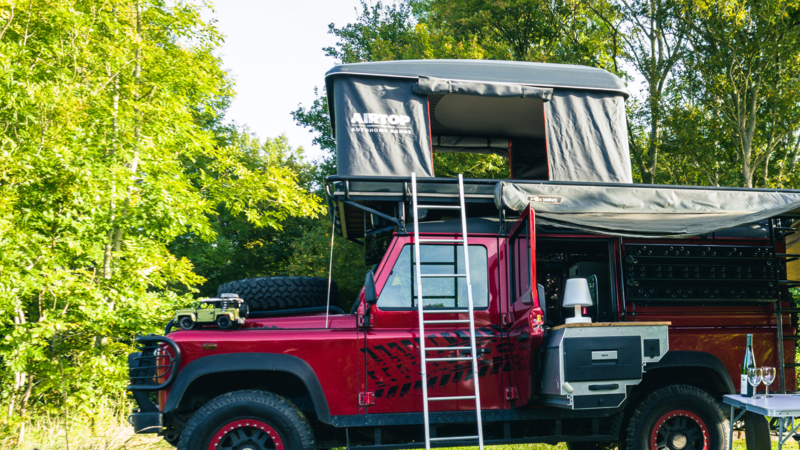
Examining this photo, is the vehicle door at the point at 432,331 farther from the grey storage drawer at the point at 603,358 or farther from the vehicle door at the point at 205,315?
the vehicle door at the point at 205,315

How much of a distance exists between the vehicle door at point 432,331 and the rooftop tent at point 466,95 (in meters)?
0.96

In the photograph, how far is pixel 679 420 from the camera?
5137 millimetres

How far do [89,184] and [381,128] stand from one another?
497cm

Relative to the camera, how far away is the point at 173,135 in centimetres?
1077

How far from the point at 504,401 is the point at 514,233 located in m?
1.41

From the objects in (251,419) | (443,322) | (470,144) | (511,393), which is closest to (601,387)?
(511,393)

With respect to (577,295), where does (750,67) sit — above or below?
above

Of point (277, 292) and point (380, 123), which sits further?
point (380, 123)

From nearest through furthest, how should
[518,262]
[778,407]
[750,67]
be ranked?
[778,407] → [518,262] → [750,67]

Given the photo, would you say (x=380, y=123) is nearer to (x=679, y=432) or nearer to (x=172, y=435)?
(x=172, y=435)

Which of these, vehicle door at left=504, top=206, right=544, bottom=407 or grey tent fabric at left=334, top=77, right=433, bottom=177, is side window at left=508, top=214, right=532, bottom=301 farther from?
grey tent fabric at left=334, top=77, right=433, bottom=177

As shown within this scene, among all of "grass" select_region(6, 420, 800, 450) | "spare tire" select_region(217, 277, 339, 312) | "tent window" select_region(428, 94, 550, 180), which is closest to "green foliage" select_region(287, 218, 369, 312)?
"grass" select_region(6, 420, 800, 450)

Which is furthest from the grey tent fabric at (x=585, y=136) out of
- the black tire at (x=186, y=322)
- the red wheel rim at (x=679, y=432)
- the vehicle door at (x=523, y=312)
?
the black tire at (x=186, y=322)

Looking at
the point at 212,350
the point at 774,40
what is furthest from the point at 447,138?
the point at 774,40
